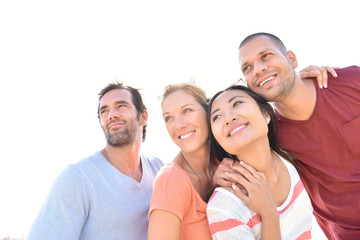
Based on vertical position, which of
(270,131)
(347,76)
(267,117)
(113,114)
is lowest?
(270,131)

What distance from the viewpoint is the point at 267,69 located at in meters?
3.38

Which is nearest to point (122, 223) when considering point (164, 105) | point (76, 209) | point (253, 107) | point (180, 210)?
point (76, 209)

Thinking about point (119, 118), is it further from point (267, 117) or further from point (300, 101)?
point (300, 101)

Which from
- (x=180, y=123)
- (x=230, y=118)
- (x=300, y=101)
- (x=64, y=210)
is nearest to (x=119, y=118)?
(x=180, y=123)

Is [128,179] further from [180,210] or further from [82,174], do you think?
[180,210]

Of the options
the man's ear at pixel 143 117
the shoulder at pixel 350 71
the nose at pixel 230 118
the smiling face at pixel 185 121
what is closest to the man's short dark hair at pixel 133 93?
the man's ear at pixel 143 117

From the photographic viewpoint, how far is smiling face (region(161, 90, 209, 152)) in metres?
3.12

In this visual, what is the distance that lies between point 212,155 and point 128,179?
1.10 m

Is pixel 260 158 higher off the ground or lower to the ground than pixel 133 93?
lower

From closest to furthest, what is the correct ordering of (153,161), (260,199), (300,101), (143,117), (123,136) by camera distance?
(260,199) < (300,101) < (123,136) < (153,161) < (143,117)

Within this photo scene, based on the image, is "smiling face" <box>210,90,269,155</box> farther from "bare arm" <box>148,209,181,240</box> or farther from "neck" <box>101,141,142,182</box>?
"neck" <box>101,141,142,182</box>

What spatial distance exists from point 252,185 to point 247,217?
0.93 feet

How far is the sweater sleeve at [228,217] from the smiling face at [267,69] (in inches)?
54.1

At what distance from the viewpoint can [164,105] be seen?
328cm
